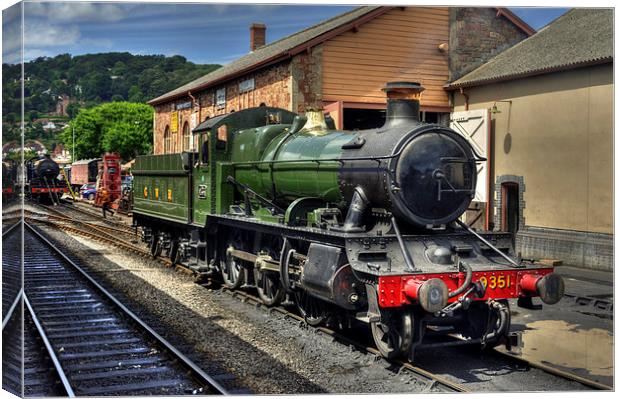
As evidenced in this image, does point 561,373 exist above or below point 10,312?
below

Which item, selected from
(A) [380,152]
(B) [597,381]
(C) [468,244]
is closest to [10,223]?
(A) [380,152]

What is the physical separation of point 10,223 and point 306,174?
4.38m

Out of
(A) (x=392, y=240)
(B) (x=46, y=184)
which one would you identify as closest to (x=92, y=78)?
(A) (x=392, y=240)

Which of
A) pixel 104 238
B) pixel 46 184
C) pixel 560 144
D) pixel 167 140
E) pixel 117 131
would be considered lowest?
pixel 104 238

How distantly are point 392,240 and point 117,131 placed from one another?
155 feet

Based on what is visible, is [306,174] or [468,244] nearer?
[468,244]

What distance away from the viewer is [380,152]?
8.12 meters

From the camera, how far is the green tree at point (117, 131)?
51.1 metres

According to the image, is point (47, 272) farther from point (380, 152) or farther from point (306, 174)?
point (380, 152)

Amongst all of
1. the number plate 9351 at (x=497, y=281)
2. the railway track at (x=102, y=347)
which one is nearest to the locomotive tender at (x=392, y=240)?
the number plate 9351 at (x=497, y=281)

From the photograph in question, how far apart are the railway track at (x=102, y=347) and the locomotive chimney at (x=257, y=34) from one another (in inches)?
816

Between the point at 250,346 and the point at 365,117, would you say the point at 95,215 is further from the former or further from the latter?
the point at 250,346

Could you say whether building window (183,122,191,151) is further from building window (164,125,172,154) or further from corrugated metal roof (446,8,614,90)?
corrugated metal roof (446,8,614,90)

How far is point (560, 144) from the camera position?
46.1 ft
